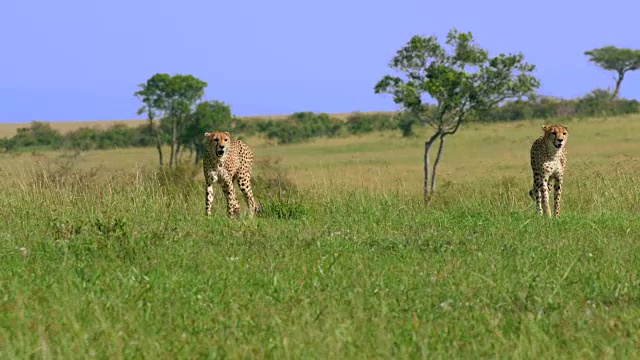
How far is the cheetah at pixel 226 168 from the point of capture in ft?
37.4


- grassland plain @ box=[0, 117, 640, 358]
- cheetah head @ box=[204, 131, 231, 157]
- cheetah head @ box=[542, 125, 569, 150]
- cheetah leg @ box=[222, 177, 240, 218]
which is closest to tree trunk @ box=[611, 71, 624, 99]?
cheetah head @ box=[542, 125, 569, 150]

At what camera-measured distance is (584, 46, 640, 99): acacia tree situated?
63.1 m

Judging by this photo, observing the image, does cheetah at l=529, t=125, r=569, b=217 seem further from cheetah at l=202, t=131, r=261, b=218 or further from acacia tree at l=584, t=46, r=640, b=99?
acacia tree at l=584, t=46, r=640, b=99

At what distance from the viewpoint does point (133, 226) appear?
807 centimetres

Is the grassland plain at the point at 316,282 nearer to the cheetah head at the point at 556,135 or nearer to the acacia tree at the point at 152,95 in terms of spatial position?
the cheetah head at the point at 556,135

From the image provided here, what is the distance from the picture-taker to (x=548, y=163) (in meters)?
11.8

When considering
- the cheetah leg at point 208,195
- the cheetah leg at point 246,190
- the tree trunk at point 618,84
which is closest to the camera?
the cheetah leg at point 208,195

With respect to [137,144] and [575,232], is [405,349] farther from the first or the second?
[137,144]

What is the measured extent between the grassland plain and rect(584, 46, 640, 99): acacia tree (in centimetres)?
5512

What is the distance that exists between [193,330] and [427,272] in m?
2.07

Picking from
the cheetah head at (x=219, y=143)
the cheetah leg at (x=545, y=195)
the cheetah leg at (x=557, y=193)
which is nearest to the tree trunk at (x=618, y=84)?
the cheetah leg at (x=557, y=193)

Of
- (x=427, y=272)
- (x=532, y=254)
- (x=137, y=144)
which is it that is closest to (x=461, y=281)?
(x=427, y=272)

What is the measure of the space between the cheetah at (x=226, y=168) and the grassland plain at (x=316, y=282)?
47cm

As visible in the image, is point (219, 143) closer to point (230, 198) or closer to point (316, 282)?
point (230, 198)
